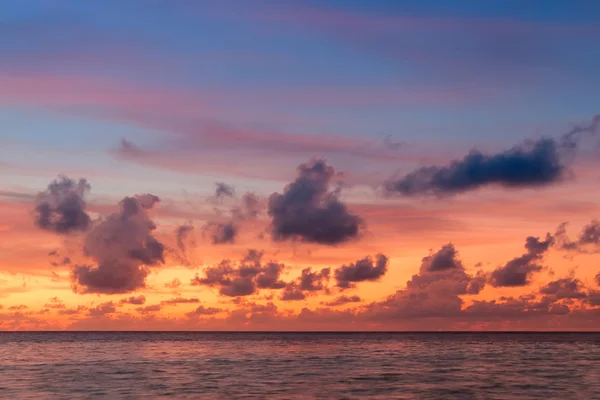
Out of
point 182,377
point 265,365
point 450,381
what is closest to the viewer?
point 450,381

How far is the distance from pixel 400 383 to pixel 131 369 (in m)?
48.0

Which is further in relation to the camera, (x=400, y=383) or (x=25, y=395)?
(x=400, y=383)

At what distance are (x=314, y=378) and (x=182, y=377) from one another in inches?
738

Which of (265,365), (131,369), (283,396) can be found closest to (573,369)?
(265,365)

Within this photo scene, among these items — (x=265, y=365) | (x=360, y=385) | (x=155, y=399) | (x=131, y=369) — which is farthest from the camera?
(x=265, y=365)

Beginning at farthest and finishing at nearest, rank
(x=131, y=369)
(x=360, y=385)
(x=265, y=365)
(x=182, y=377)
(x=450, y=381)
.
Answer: (x=265, y=365) < (x=131, y=369) < (x=182, y=377) < (x=450, y=381) < (x=360, y=385)

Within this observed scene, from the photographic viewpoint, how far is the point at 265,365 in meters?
129

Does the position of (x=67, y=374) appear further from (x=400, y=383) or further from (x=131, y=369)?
(x=400, y=383)

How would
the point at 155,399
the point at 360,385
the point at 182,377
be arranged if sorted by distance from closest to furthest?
the point at 155,399 → the point at 360,385 → the point at 182,377

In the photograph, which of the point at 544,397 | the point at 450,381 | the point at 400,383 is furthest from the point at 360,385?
the point at 544,397

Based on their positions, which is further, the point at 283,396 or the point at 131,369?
the point at 131,369

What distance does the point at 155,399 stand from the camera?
247 feet

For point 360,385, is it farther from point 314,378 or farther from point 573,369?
point 573,369

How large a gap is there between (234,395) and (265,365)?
170 feet
